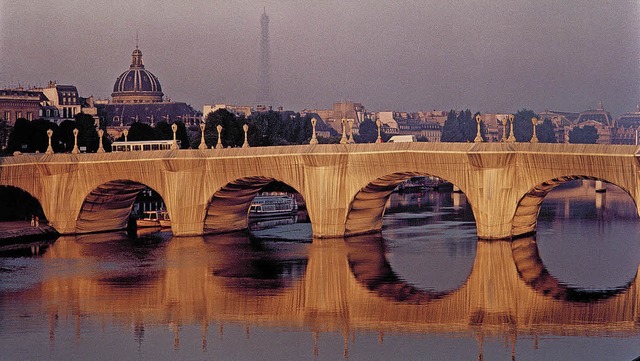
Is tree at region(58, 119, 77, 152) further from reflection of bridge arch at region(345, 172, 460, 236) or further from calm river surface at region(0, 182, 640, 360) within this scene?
reflection of bridge arch at region(345, 172, 460, 236)

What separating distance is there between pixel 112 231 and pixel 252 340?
45932 millimetres

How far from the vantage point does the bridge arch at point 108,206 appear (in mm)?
93738

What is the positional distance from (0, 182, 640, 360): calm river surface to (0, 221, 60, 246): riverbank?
8.19 ft

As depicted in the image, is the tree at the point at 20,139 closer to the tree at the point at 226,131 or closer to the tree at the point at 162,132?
the tree at the point at 162,132

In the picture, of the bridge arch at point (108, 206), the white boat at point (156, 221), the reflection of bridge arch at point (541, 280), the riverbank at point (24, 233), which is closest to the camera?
the reflection of bridge arch at point (541, 280)

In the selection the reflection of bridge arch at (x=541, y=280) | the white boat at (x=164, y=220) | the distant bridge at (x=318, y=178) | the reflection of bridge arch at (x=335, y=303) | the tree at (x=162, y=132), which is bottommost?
the reflection of bridge arch at (x=335, y=303)

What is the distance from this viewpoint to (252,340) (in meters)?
54.1

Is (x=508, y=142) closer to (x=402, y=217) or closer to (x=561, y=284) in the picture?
(x=561, y=284)

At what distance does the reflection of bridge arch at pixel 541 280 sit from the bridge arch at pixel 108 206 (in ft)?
88.1

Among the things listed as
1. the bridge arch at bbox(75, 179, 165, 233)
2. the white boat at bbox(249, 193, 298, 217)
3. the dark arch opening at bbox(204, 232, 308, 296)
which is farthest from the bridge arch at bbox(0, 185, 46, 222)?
the dark arch opening at bbox(204, 232, 308, 296)

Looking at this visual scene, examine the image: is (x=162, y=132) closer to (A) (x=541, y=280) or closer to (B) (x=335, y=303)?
(A) (x=541, y=280)

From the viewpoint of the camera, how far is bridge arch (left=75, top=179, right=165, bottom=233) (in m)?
93.7

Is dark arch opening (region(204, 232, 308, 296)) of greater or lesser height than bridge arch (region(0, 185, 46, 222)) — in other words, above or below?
below

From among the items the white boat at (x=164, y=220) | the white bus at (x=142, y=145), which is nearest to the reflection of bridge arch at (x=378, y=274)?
the white boat at (x=164, y=220)
